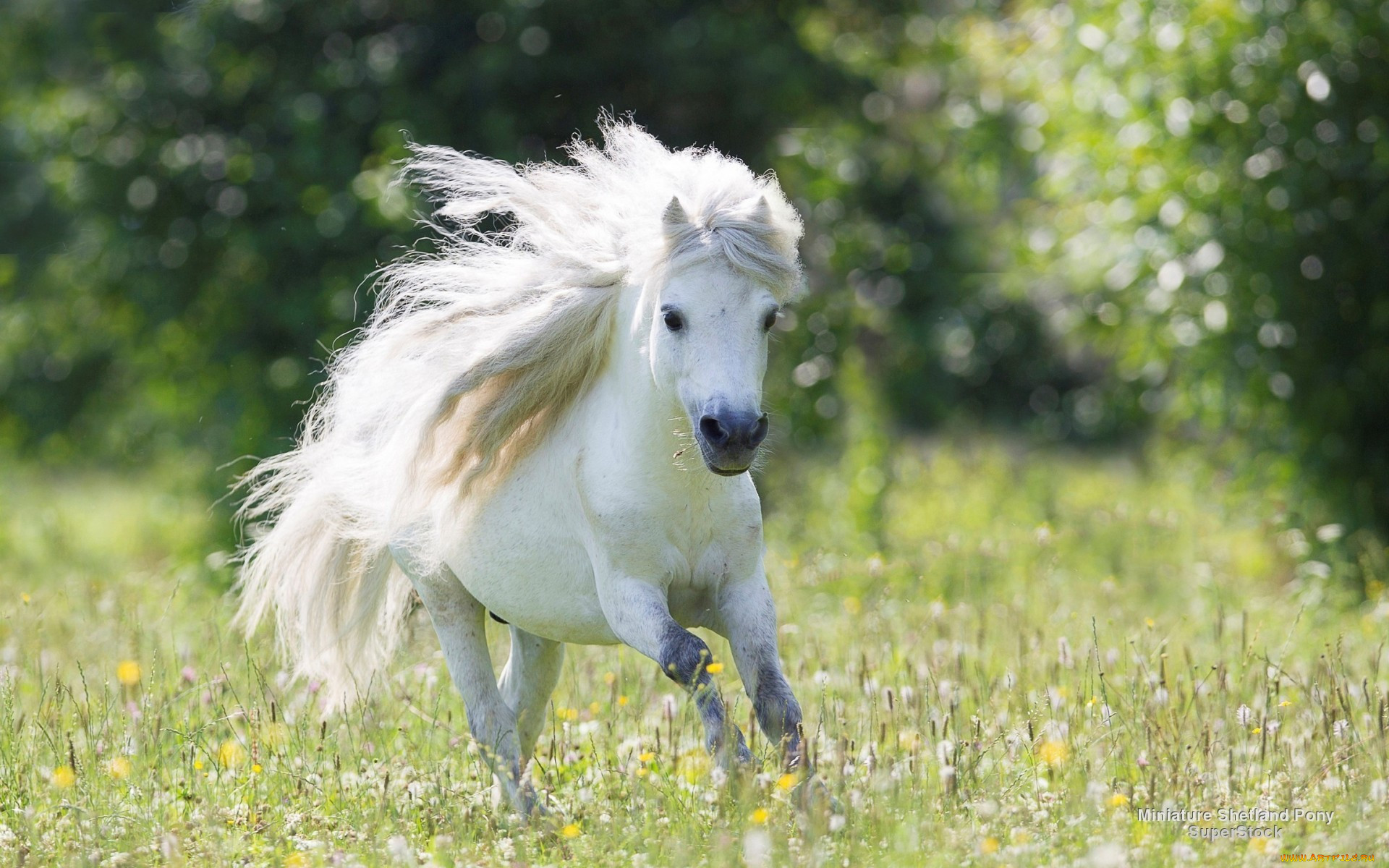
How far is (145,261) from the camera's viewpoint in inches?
391

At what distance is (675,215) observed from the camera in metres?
3.87

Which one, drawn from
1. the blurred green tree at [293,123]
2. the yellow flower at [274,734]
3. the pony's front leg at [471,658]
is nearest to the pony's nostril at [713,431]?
the pony's front leg at [471,658]

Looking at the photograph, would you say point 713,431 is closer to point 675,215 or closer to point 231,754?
point 675,215

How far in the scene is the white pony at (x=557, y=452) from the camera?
3.78 metres

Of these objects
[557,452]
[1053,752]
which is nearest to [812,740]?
[1053,752]

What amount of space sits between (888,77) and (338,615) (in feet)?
22.3

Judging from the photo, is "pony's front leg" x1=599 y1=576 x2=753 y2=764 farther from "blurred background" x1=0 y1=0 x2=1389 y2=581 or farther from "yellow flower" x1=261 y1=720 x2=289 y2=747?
"blurred background" x1=0 y1=0 x2=1389 y2=581

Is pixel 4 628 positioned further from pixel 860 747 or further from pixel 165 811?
pixel 860 747

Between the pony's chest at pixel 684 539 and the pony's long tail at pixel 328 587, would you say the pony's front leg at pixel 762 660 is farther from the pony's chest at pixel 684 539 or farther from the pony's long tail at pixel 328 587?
the pony's long tail at pixel 328 587

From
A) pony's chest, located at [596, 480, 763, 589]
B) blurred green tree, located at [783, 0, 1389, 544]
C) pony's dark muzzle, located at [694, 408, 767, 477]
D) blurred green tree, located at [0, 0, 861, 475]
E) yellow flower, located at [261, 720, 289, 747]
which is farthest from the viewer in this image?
blurred green tree, located at [0, 0, 861, 475]

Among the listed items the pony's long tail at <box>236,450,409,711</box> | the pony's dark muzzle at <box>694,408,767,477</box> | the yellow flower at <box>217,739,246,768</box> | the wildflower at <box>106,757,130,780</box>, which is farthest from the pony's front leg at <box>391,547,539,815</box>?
the pony's dark muzzle at <box>694,408,767,477</box>

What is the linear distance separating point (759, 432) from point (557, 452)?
3.46 feet

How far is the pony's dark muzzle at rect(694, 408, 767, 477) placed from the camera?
11.5 ft

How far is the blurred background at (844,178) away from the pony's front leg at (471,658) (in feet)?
10.8
